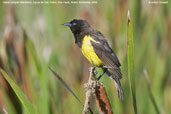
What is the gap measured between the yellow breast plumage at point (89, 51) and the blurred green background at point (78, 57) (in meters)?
0.09

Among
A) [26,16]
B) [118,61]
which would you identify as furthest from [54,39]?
[26,16]

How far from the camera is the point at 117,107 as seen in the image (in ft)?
6.33

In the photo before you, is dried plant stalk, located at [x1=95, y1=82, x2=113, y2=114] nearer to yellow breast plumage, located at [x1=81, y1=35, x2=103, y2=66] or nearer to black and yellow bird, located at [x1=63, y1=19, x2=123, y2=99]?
black and yellow bird, located at [x1=63, y1=19, x2=123, y2=99]

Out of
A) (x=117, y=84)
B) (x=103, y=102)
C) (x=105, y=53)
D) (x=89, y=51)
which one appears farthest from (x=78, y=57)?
(x=103, y=102)

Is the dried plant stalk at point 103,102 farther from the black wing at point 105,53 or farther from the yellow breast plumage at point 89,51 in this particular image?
the yellow breast plumage at point 89,51

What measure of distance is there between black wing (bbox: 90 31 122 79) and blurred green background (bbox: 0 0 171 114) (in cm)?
6

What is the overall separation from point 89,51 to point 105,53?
14 centimetres

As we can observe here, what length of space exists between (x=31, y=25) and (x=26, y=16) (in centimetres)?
14

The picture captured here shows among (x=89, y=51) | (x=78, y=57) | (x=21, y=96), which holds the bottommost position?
(x=78, y=57)

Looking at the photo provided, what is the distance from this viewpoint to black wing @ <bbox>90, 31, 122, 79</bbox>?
1841 millimetres

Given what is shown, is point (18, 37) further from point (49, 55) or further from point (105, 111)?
point (105, 111)

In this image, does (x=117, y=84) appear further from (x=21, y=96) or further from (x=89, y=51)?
(x=21, y=96)

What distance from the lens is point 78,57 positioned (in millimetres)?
2436

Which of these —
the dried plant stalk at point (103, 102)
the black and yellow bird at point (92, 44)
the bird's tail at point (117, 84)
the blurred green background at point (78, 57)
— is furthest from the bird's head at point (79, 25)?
the dried plant stalk at point (103, 102)
